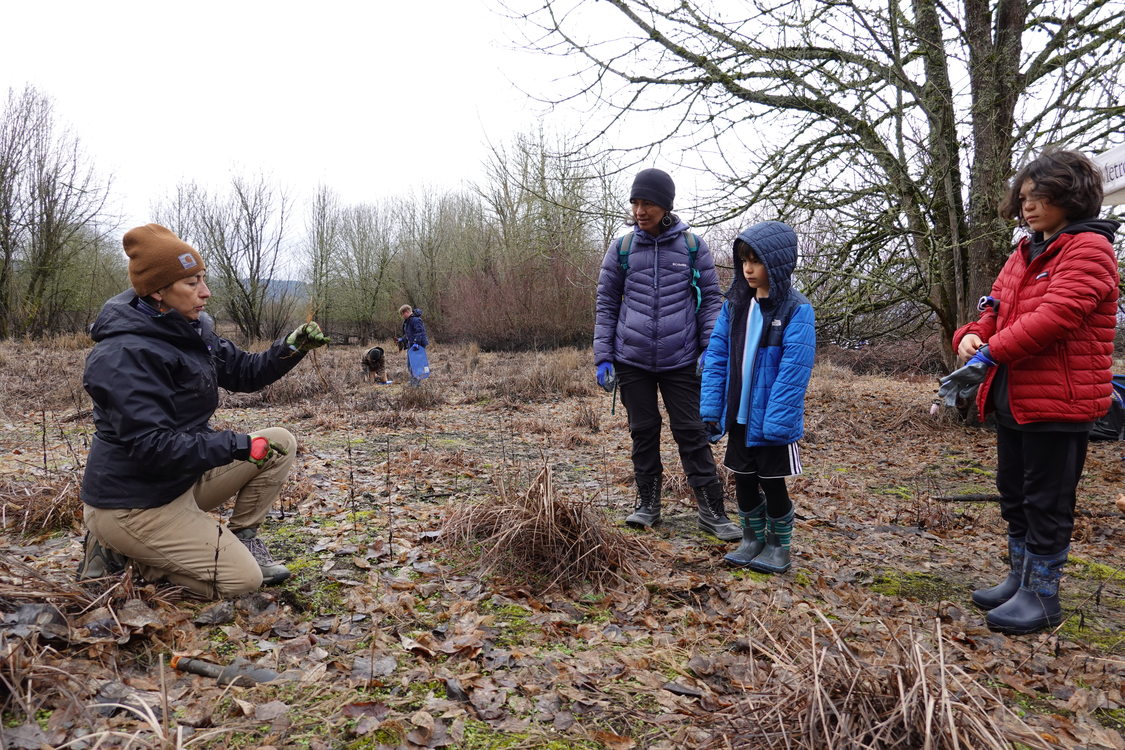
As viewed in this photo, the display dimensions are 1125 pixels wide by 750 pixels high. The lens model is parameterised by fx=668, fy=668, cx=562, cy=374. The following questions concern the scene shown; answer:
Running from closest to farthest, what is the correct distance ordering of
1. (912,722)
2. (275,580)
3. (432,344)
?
(912,722)
(275,580)
(432,344)

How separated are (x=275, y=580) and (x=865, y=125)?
621 cm

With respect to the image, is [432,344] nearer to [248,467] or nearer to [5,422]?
[5,422]

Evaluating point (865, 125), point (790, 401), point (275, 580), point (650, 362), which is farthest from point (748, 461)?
point (865, 125)

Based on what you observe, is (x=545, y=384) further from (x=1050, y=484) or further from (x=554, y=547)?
(x=1050, y=484)

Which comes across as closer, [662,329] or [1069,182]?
[1069,182]

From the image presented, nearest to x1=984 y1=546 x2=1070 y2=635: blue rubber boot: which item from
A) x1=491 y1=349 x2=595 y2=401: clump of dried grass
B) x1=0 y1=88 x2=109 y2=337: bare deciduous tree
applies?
x1=491 y1=349 x2=595 y2=401: clump of dried grass

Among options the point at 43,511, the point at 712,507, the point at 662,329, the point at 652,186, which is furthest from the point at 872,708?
the point at 43,511

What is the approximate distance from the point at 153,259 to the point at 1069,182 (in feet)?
11.9

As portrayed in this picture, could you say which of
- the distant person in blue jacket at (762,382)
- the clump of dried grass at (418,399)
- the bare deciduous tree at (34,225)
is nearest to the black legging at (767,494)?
the distant person in blue jacket at (762,382)

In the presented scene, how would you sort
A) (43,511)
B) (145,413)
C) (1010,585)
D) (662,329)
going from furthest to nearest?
(662,329), (43,511), (1010,585), (145,413)

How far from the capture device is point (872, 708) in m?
1.67

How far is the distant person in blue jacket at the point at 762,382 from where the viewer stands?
10.2ft

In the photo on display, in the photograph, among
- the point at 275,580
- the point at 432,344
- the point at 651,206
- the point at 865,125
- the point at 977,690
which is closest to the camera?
the point at 977,690

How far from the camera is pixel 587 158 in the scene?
20.8 ft
